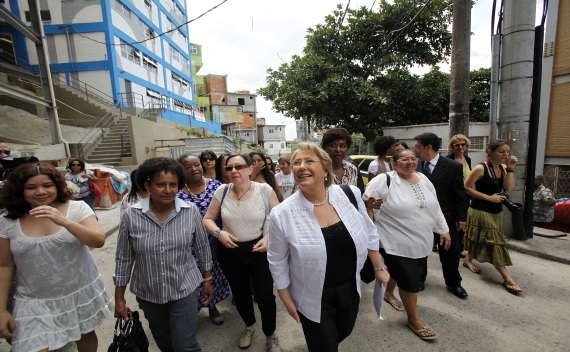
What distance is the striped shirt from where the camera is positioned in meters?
1.83

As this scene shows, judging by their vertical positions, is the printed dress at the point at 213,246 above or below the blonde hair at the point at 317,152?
below

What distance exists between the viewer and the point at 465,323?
261cm

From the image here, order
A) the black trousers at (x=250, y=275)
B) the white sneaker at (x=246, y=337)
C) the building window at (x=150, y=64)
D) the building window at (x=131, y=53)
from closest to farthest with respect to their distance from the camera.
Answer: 1. the black trousers at (x=250, y=275)
2. the white sneaker at (x=246, y=337)
3. the building window at (x=131, y=53)
4. the building window at (x=150, y=64)

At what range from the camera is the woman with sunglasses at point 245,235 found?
2314mm

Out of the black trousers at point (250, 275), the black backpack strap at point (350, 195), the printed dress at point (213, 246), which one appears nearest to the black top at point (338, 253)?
the black backpack strap at point (350, 195)

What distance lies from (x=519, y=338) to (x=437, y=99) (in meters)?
15.4

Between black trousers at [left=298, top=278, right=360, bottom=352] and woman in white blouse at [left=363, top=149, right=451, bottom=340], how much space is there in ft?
2.74

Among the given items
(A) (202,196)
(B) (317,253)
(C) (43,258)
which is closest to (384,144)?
(A) (202,196)

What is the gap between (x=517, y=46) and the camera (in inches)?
167

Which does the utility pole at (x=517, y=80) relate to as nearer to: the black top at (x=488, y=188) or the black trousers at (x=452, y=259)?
the black top at (x=488, y=188)

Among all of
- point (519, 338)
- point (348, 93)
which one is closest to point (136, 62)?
point (348, 93)

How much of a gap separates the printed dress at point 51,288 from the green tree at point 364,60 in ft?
42.3

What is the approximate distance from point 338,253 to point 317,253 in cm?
16

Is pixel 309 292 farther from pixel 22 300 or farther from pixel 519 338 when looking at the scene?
pixel 519 338
